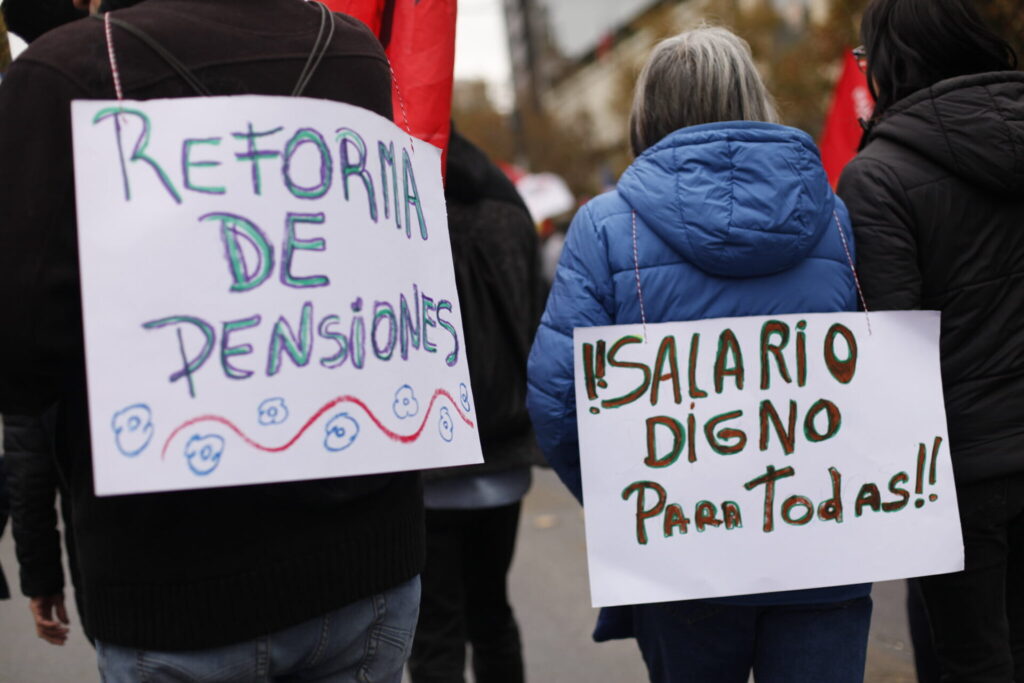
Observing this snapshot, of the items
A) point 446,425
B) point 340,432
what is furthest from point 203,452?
point 446,425

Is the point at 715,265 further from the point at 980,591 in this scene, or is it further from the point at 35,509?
the point at 35,509

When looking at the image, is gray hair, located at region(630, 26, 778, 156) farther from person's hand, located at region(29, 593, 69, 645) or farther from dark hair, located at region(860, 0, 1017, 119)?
person's hand, located at region(29, 593, 69, 645)

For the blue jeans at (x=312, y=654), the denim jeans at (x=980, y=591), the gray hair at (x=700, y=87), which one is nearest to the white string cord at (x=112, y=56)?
the blue jeans at (x=312, y=654)

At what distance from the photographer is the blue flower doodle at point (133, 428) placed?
52.6 inches

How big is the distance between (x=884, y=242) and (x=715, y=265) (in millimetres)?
403

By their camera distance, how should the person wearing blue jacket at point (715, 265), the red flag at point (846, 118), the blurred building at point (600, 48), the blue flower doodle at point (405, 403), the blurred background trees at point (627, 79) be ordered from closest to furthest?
the blue flower doodle at point (405, 403)
the person wearing blue jacket at point (715, 265)
the red flag at point (846, 118)
the blurred background trees at point (627, 79)
the blurred building at point (600, 48)

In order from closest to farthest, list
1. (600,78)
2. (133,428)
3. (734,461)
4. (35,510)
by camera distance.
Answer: (133,428) < (35,510) < (734,461) < (600,78)

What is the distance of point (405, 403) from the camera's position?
1.61 metres

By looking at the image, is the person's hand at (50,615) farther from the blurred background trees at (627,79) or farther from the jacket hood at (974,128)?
the jacket hood at (974,128)

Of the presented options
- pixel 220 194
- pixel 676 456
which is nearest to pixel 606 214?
pixel 676 456

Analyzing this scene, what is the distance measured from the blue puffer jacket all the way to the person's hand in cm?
97

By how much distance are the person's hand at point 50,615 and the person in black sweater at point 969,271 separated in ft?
5.50

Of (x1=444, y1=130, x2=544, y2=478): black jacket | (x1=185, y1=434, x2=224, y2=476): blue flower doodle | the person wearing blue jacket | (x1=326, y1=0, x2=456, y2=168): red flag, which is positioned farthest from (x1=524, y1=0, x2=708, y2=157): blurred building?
(x1=185, y1=434, x2=224, y2=476): blue flower doodle

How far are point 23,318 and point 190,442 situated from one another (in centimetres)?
26
